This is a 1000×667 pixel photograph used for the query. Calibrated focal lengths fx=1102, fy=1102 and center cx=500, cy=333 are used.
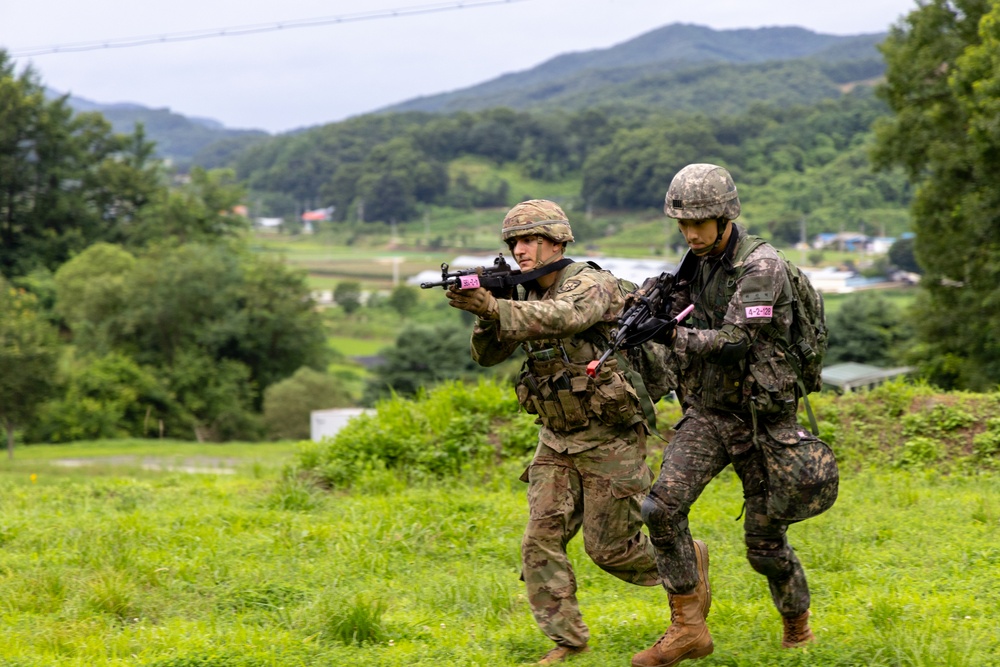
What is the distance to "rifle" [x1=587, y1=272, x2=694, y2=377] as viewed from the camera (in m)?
4.72

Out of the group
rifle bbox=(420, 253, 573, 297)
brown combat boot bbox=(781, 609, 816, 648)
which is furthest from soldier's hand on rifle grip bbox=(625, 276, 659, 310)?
brown combat boot bbox=(781, 609, 816, 648)

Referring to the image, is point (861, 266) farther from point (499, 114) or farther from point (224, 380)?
point (499, 114)

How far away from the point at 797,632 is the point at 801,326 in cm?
145

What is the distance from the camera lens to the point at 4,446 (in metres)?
43.8

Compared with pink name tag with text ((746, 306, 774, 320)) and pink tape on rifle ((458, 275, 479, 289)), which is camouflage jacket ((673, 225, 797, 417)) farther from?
pink tape on rifle ((458, 275, 479, 289))

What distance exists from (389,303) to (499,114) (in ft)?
194

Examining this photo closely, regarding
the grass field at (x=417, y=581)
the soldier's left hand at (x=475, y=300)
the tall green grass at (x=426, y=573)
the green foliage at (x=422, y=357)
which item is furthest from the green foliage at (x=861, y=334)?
the soldier's left hand at (x=475, y=300)

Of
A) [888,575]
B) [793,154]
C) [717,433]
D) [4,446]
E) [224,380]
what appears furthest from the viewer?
[793,154]

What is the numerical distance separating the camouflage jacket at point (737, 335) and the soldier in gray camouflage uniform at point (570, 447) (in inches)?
15.0

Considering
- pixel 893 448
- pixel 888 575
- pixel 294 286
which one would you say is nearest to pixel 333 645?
pixel 888 575

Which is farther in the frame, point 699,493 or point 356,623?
point 356,623

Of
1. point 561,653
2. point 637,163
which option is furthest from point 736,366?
point 637,163

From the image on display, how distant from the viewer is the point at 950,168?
81.3ft

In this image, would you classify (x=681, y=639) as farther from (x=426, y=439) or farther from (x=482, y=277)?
(x=426, y=439)
